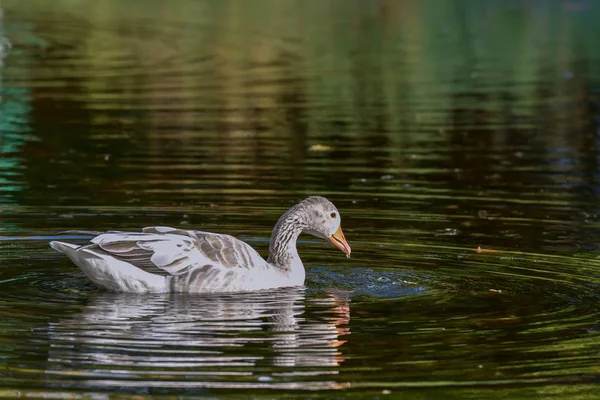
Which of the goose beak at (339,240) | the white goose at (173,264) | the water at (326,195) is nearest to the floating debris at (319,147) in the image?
the water at (326,195)

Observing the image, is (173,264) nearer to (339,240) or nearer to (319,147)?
(339,240)

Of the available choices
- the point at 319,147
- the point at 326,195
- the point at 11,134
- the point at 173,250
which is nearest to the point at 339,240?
the point at 173,250

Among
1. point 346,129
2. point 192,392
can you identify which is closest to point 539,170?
point 346,129

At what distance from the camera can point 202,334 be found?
11.0 meters

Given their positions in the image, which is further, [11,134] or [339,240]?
[11,134]

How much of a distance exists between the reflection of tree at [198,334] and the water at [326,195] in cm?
3

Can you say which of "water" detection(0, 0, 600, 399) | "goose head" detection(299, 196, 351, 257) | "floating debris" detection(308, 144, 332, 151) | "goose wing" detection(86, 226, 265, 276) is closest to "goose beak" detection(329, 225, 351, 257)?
"goose head" detection(299, 196, 351, 257)

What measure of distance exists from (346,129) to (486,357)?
16.4 meters

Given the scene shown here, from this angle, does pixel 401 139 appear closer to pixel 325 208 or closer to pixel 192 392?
pixel 325 208

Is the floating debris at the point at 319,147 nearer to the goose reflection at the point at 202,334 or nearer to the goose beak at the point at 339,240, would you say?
the goose beak at the point at 339,240

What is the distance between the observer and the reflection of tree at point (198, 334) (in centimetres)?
1000

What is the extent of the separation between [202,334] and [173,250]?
189 centimetres

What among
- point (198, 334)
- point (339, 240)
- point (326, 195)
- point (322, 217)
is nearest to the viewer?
point (198, 334)

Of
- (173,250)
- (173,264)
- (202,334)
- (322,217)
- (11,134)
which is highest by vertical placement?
(11,134)
